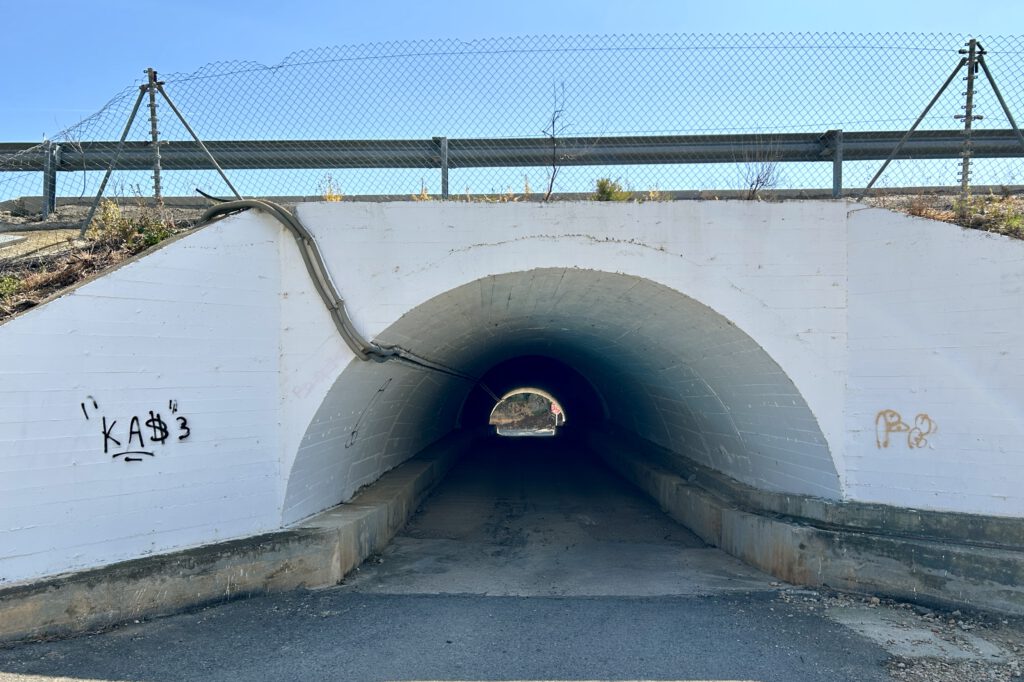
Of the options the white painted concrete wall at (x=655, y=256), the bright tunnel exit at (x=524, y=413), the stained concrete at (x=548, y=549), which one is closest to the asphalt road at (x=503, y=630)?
the stained concrete at (x=548, y=549)

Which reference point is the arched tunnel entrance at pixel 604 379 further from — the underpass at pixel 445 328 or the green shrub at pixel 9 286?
the green shrub at pixel 9 286

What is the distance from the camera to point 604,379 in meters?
15.5

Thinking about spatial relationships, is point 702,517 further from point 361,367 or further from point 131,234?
point 131,234

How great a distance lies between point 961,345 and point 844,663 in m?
2.84

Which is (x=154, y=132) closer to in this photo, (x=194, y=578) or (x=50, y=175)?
(x=50, y=175)

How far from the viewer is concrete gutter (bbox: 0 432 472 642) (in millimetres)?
4840

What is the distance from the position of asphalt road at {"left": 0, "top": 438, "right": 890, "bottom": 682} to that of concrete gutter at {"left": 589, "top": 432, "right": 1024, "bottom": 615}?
1.19 feet

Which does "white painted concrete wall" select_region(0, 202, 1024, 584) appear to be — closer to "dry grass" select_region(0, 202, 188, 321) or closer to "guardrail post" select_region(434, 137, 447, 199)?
"dry grass" select_region(0, 202, 188, 321)

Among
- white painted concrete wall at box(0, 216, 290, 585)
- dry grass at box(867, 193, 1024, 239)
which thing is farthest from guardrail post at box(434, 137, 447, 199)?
dry grass at box(867, 193, 1024, 239)

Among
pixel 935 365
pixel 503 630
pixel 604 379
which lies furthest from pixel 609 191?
pixel 604 379

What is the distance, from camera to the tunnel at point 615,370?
6.74 meters

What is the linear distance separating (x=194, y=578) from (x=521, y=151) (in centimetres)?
521

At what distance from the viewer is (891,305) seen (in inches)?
249

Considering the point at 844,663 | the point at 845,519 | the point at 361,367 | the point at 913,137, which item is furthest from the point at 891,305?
the point at 361,367
